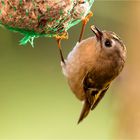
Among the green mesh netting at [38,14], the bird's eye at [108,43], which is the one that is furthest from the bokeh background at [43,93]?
the green mesh netting at [38,14]

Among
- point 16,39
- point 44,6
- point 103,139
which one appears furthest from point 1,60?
point 44,6

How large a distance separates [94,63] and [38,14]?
43.1 inches

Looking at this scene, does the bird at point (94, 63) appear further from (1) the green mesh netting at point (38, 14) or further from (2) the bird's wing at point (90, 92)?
(1) the green mesh netting at point (38, 14)

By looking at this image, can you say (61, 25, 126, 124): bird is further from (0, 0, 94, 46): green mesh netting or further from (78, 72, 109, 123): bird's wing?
(0, 0, 94, 46): green mesh netting

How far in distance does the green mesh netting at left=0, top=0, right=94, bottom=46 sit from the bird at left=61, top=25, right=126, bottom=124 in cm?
63

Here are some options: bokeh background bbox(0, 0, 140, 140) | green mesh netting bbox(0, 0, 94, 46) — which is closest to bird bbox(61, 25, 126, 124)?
green mesh netting bbox(0, 0, 94, 46)

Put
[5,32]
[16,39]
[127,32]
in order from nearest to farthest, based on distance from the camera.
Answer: [127,32] → [5,32] → [16,39]

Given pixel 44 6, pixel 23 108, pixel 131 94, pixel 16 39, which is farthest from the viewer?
pixel 23 108

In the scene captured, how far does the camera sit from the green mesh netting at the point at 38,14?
13.2ft

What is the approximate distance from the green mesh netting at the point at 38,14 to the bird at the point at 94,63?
63 centimetres

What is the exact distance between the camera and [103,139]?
962cm

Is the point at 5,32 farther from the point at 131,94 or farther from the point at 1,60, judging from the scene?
the point at 131,94

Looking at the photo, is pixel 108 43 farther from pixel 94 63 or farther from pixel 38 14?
pixel 38 14

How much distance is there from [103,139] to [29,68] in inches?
67.8
